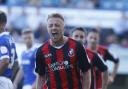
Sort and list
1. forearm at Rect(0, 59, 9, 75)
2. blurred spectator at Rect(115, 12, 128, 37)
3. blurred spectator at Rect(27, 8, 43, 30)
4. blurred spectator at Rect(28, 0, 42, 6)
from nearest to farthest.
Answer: forearm at Rect(0, 59, 9, 75) → blurred spectator at Rect(27, 8, 43, 30) → blurred spectator at Rect(115, 12, 128, 37) → blurred spectator at Rect(28, 0, 42, 6)

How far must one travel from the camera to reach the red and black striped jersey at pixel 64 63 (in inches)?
356

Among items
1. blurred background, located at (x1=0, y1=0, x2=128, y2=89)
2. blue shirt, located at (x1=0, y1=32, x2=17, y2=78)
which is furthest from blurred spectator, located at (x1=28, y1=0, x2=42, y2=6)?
blue shirt, located at (x1=0, y1=32, x2=17, y2=78)

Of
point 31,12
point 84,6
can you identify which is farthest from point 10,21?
point 84,6

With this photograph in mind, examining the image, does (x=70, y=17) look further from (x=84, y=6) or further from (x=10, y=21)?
(x=10, y=21)

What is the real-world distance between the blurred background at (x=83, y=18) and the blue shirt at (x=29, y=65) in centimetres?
574

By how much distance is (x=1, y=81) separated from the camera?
9.15 m

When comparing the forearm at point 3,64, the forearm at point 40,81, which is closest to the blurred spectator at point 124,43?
the forearm at point 40,81

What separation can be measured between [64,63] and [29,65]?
4444mm

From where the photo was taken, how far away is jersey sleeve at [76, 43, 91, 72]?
9000mm

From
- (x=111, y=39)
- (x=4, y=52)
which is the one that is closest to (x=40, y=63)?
(x=4, y=52)

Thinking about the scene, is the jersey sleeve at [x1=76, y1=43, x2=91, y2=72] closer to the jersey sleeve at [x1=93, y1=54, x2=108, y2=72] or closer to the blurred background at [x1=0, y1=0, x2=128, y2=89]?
the jersey sleeve at [x1=93, y1=54, x2=108, y2=72]

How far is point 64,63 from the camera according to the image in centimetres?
905

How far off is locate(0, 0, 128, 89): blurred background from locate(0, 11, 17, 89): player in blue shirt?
32.8 ft

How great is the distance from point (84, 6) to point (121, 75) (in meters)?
2.53
